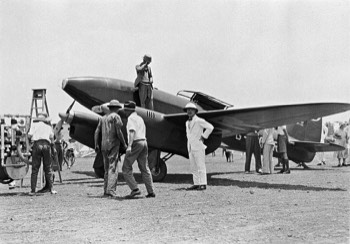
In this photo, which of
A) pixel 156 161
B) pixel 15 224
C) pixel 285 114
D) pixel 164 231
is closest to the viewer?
pixel 164 231

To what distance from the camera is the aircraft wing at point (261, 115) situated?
9406 millimetres

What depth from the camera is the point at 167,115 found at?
11203 millimetres

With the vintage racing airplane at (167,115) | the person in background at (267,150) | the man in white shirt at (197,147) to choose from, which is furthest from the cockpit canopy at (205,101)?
the man in white shirt at (197,147)

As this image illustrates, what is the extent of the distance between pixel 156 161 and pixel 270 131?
5.09 meters

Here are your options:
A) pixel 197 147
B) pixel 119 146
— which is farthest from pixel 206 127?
pixel 119 146

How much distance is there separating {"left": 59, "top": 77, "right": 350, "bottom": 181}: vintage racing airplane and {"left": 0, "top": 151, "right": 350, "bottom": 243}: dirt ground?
2140 millimetres

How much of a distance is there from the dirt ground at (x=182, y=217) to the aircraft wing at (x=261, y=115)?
186 cm

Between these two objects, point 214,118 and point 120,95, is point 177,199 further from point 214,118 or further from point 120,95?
point 120,95

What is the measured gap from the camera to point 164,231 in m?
4.88

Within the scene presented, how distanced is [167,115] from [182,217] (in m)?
5.61

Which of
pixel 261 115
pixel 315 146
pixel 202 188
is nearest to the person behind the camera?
pixel 202 188

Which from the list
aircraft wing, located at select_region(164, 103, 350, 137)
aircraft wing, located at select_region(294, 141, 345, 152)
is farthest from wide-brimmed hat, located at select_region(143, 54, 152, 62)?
aircraft wing, located at select_region(294, 141, 345, 152)

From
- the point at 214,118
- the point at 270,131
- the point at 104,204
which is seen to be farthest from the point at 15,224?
the point at 270,131

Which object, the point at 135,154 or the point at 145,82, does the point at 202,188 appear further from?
the point at 145,82
